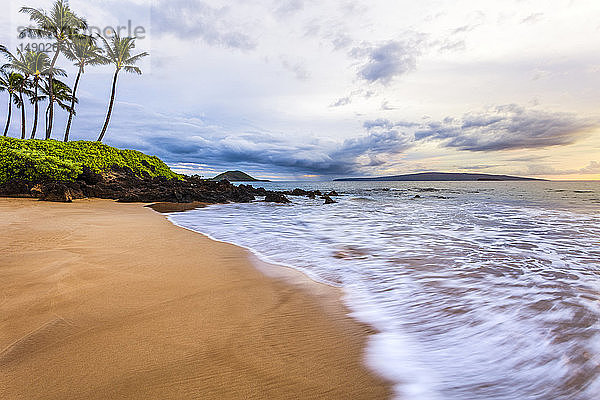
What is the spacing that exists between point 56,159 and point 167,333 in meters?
15.3

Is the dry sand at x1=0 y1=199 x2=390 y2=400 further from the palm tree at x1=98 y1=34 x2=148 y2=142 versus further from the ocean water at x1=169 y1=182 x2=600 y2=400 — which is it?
the palm tree at x1=98 y1=34 x2=148 y2=142

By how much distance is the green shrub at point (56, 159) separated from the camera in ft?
41.2

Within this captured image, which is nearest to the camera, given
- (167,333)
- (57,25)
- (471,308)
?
(167,333)

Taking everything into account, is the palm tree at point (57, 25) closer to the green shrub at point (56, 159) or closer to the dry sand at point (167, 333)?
the green shrub at point (56, 159)

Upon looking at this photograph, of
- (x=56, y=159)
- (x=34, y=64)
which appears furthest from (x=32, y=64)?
(x=56, y=159)

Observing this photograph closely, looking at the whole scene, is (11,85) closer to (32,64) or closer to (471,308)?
(32,64)

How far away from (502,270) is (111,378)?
13.7ft

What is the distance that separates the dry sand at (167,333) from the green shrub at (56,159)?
39.9 ft

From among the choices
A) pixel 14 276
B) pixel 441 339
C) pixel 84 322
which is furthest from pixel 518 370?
pixel 14 276

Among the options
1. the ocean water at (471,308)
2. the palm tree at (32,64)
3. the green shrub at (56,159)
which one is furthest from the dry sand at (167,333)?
the palm tree at (32,64)

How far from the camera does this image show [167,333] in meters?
1.91

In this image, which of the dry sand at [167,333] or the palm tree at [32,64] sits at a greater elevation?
the palm tree at [32,64]

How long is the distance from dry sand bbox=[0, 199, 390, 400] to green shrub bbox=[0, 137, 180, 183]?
12.2m

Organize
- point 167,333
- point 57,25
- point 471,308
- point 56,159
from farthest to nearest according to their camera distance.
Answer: point 57,25
point 56,159
point 471,308
point 167,333
